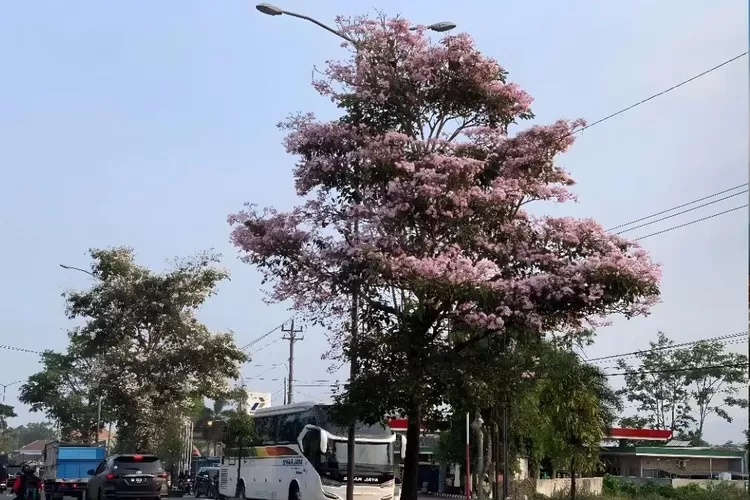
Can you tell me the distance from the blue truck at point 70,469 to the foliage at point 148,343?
13.8 ft

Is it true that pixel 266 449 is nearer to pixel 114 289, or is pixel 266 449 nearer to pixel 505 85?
pixel 114 289

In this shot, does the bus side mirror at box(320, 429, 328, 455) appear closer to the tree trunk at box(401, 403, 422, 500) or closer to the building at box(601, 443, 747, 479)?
the tree trunk at box(401, 403, 422, 500)

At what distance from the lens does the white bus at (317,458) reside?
88.5ft

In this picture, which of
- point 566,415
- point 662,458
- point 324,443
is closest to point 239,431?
point 324,443

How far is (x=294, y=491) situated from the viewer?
28.6 meters

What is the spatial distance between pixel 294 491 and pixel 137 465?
4933mm

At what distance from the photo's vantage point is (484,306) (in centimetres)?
1565

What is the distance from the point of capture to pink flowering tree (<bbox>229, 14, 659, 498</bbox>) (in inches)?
619

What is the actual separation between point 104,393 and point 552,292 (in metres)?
31.4

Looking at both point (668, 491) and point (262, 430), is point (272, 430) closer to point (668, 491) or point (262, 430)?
point (262, 430)

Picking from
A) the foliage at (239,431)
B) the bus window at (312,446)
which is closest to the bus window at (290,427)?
the bus window at (312,446)

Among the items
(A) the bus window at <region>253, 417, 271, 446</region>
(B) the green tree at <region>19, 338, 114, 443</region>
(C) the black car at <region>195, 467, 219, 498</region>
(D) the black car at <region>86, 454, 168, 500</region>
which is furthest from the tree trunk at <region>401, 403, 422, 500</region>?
(B) the green tree at <region>19, 338, 114, 443</region>

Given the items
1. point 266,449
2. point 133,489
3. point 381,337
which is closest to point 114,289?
point 266,449

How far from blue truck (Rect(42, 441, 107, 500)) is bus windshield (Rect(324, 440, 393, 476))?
41.7 feet
